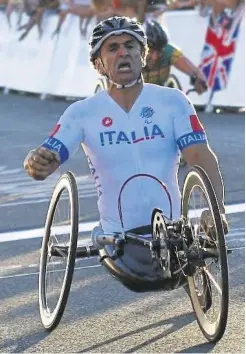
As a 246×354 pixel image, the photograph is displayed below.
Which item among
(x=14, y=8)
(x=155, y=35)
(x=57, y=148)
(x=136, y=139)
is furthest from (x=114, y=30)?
(x=14, y=8)

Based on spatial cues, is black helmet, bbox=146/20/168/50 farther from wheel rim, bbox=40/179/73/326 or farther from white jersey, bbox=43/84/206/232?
white jersey, bbox=43/84/206/232

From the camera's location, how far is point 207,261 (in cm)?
497

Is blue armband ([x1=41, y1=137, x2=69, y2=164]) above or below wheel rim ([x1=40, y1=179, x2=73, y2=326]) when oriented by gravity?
above

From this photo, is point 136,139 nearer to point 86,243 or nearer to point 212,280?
point 212,280

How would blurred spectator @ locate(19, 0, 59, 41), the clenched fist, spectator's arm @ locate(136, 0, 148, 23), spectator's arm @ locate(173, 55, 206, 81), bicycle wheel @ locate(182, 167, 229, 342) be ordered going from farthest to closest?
blurred spectator @ locate(19, 0, 59, 41) < spectator's arm @ locate(136, 0, 148, 23) < spectator's arm @ locate(173, 55, 206, 81) < the clenched fist < bicycle wheel @ locate(182, 167, 229, 342)

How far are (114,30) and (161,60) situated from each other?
5.87 m

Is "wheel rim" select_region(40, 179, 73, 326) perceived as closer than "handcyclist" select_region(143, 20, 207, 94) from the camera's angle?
Yes

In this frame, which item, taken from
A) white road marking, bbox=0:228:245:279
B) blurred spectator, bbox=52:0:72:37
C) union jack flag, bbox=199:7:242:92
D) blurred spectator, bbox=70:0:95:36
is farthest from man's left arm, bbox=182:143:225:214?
blurred spectator, bbox=52:0:72:37

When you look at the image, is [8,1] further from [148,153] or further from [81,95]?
[148,153]

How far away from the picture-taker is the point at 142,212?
506cm

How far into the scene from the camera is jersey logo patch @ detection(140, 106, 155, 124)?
5.01 meters

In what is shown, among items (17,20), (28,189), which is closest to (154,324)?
(28,189)

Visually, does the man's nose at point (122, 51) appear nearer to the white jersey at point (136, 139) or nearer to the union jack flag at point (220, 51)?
the white jersey at point (136, 139)

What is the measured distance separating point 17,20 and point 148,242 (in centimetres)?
1697
